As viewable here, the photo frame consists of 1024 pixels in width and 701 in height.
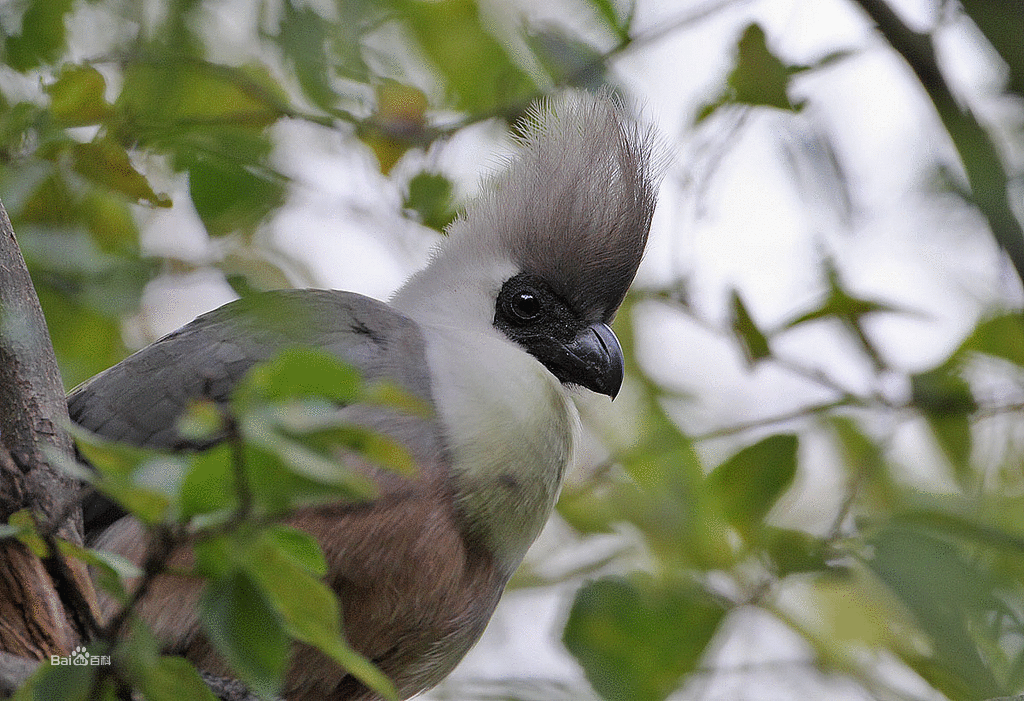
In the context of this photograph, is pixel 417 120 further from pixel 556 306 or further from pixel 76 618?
pixel 76 618

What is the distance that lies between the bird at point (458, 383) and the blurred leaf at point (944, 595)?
3.35 ft

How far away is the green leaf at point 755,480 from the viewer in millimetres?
2498

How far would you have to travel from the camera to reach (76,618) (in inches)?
64.1

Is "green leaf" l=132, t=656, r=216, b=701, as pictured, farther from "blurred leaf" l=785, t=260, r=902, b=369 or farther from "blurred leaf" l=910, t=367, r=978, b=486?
"blurred leaf" l=910, t=367, r=978, b=486

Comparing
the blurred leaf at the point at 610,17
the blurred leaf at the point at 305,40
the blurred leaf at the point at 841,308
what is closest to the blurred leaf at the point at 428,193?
the blurred leaf at the point at 610,17

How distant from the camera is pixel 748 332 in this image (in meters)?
2.77

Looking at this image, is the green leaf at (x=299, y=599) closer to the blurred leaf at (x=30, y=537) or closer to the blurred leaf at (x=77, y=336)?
the blurred leaf at (x=30, y=537)

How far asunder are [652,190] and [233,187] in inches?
72.9

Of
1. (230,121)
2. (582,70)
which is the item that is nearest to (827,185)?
(582,70)

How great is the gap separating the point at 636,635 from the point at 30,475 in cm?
123

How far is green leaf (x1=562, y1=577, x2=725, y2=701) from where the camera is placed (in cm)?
211

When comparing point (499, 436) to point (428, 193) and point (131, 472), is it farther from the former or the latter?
point (131, 472)

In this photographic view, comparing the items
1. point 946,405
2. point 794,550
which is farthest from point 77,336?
point 946,405

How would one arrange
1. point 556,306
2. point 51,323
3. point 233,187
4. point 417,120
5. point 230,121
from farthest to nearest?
point 556,306 < point 51,323 < point 417,120 < point 230,121 < point 233,187
